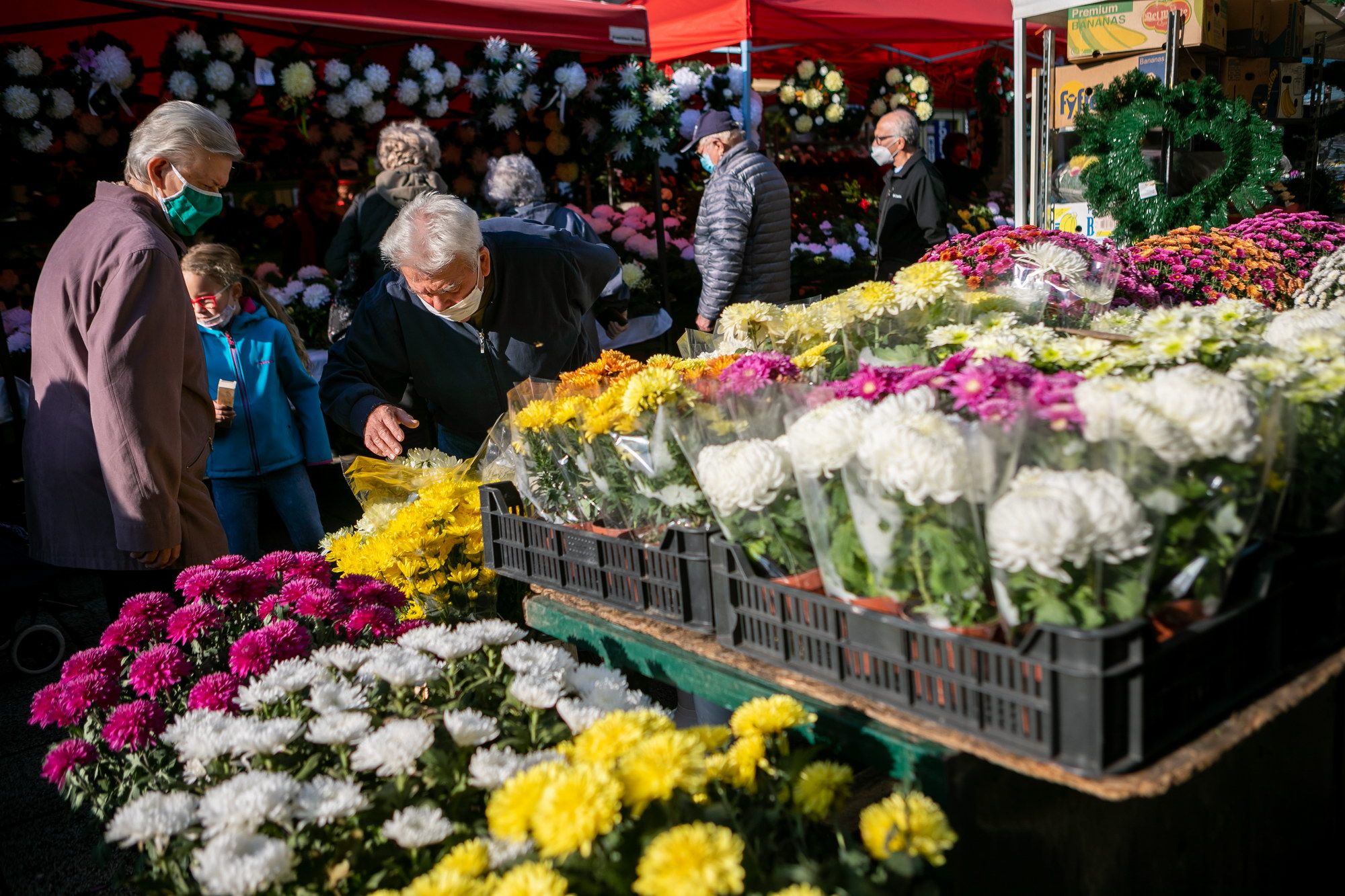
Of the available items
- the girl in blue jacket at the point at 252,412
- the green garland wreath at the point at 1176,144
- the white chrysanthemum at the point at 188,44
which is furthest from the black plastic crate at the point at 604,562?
the white chrysanthemum at the point at 188,44

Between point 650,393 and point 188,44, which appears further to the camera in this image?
point 188,44

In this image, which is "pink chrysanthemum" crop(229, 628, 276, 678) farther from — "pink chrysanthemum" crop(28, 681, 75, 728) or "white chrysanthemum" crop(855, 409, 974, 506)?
"white chrysanthemum" crop(855, 409, 974, 506)

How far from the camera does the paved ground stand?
7.53ft

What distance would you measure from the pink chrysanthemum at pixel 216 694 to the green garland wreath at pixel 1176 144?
3559 mm

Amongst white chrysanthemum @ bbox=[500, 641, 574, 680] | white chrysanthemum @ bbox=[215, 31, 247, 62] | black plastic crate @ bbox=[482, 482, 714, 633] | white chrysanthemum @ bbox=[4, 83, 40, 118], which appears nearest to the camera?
white chrysanthemum @ bbox=[500, 641, 574, 680]

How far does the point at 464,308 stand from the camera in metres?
2.83

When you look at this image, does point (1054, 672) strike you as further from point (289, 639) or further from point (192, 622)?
point (192, 622)

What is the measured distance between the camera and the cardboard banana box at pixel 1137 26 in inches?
177

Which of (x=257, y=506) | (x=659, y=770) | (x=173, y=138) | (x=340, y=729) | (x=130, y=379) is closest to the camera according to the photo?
(x=659, y=770)

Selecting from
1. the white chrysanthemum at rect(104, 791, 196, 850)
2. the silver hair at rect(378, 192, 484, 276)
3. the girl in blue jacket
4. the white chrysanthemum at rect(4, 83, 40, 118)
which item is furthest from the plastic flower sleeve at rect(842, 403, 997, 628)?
the white chrysanthemum at rect(4, 83, 40, 118)

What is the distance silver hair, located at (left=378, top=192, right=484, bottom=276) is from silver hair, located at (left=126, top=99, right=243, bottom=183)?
1.55 feet

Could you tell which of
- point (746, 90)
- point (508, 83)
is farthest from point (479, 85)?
point (746, 90)

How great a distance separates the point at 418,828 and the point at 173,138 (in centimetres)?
200

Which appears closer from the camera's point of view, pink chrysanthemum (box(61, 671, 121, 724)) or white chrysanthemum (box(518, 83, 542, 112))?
pink chrysanthemum (box(61, 671, 121, 724))
